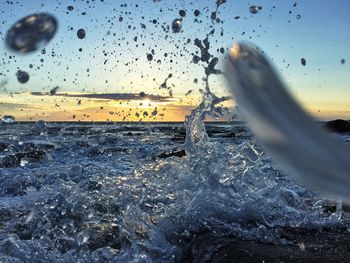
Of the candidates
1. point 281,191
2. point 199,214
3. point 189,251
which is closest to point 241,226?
point 199,214

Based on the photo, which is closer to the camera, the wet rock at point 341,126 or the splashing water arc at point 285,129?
the splashing water arc at point 285,129

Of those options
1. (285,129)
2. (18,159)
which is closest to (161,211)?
(285,129)

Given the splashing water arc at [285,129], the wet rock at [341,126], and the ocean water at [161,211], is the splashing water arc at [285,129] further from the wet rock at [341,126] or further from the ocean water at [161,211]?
the wet rock at [341,126]

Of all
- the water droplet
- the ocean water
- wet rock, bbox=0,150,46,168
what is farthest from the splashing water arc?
the water droplet

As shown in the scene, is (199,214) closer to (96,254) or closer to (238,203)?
(238,203)

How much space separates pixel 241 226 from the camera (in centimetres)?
414

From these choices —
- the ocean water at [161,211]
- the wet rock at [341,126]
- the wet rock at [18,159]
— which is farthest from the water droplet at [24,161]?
the wet rock at [341,126]

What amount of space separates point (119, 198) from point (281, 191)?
2.00m

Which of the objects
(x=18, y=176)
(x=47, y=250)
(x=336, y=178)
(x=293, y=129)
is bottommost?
(x=18, y=176)

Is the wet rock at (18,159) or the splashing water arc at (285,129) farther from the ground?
the splashing water arc at (285,129)

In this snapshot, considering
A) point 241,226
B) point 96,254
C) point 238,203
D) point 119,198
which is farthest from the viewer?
point 119,198

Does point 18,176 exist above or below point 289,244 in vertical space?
below

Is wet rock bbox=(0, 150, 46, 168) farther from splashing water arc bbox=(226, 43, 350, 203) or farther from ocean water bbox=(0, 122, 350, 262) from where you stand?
splashing water arc bbox=(226, 43, 350, 203)

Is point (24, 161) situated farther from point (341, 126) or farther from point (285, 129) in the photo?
point (341, 126)
